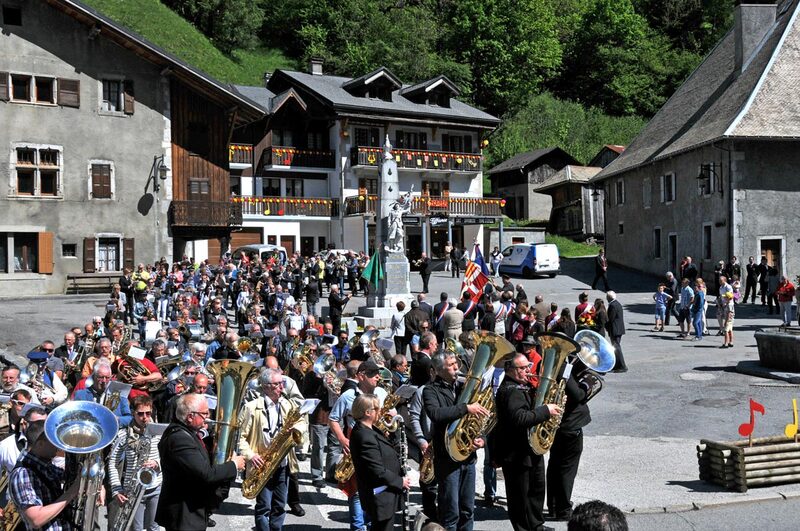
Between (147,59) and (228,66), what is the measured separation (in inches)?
1421

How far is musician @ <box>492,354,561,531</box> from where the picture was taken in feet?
25.4

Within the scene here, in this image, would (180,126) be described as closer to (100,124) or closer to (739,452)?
(100,124)

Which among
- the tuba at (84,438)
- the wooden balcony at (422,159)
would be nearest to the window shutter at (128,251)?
the wooden balcony at (422,159)

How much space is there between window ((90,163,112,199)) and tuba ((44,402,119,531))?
29.4 m

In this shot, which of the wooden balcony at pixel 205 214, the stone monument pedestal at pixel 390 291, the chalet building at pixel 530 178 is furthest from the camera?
the chalet building at pixel 530 178

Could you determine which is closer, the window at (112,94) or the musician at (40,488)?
the musician at (40,488)

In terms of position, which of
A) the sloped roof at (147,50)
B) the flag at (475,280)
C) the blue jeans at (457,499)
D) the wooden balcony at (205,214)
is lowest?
the blue jeans at (457,499)

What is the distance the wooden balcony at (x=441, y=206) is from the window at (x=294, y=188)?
3.12 m

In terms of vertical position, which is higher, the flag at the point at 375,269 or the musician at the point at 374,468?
the flag at the point at 375,269

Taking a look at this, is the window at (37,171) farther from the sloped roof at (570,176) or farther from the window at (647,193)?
the sloped roof at (570,176)

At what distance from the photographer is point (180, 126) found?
Answer: 3522 cm

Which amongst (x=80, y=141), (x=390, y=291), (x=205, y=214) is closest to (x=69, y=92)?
(x=80, y=141)

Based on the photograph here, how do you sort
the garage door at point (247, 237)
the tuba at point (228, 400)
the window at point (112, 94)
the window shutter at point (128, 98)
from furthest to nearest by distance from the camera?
the garage door at point (247, 237), the window shutter at point (128, 98), the window at point (112, 94), the tuba at point (228, 400)

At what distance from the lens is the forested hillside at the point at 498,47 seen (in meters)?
67.6
